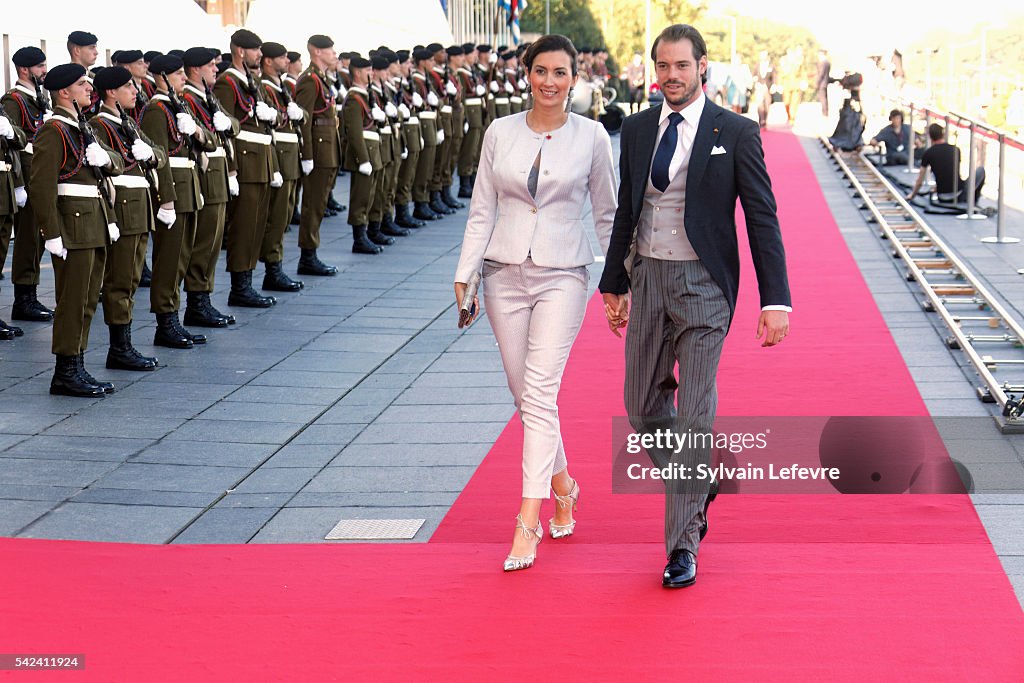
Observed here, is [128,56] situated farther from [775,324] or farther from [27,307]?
[775,324]

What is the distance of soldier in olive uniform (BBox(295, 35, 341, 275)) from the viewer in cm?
1322

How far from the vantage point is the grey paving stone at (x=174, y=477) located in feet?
21.9

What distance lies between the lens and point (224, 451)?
7352mm

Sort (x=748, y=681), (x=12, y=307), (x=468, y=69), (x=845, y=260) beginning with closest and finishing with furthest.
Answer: (x=748, y=681), (x=12, y=307), (x=845, y=260), (x=468, y=69)

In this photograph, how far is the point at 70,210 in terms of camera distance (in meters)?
8.52

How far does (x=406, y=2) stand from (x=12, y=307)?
16.2 m

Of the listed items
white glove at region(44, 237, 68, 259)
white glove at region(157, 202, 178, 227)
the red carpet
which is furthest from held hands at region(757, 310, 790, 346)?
white glove at region(157, 202, 178, 227)

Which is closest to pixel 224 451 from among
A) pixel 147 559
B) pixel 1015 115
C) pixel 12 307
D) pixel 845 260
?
pixel 147 559

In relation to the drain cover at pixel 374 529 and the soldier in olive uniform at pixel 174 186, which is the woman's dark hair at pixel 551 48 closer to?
the drain cover at pixel 374 529

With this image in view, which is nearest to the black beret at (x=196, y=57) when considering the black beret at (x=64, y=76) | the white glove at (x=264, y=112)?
the white glove at (x=264, y=112)

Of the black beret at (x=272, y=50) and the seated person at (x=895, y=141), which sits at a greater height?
the black beret at (x=272, y=50)

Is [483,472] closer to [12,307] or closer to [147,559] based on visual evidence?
[147,559]

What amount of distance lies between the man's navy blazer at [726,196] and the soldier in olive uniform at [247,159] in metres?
6.80

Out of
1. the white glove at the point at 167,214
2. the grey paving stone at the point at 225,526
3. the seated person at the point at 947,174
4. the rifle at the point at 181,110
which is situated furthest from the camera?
the seated person at the point at 947,174
